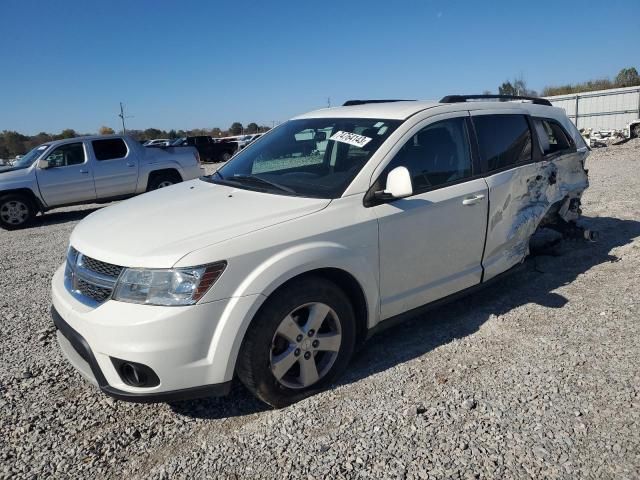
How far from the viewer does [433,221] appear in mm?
3447

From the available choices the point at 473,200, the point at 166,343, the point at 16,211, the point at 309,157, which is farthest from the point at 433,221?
the point at 16,211

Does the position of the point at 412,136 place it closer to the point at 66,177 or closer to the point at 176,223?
the point at 176,223

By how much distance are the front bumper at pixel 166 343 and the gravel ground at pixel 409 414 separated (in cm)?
35

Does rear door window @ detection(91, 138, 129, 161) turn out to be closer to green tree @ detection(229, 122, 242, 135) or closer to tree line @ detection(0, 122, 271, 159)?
tree line @ detection(0, 122, 271, 159)

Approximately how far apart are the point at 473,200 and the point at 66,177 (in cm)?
941

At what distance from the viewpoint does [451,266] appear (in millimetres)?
3680

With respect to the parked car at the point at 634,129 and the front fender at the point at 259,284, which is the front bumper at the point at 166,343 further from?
the parked car at the point at 634,129

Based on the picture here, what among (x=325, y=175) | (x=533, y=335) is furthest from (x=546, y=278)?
(x=325, y=175)

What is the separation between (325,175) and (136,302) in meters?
1.49

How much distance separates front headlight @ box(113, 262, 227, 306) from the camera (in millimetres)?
2504

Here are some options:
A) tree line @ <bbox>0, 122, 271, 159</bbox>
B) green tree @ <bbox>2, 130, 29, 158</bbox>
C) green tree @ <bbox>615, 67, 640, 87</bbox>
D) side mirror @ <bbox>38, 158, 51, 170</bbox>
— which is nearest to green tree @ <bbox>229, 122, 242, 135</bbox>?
tree line @ <bbox>0, 122, 271, 159</bbox>

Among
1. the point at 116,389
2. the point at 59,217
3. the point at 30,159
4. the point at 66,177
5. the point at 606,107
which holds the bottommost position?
the point at 59,217

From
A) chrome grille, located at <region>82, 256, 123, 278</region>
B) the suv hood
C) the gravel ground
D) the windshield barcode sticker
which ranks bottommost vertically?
the gravel ground

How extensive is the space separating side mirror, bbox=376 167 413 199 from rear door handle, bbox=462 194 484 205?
78 cm
